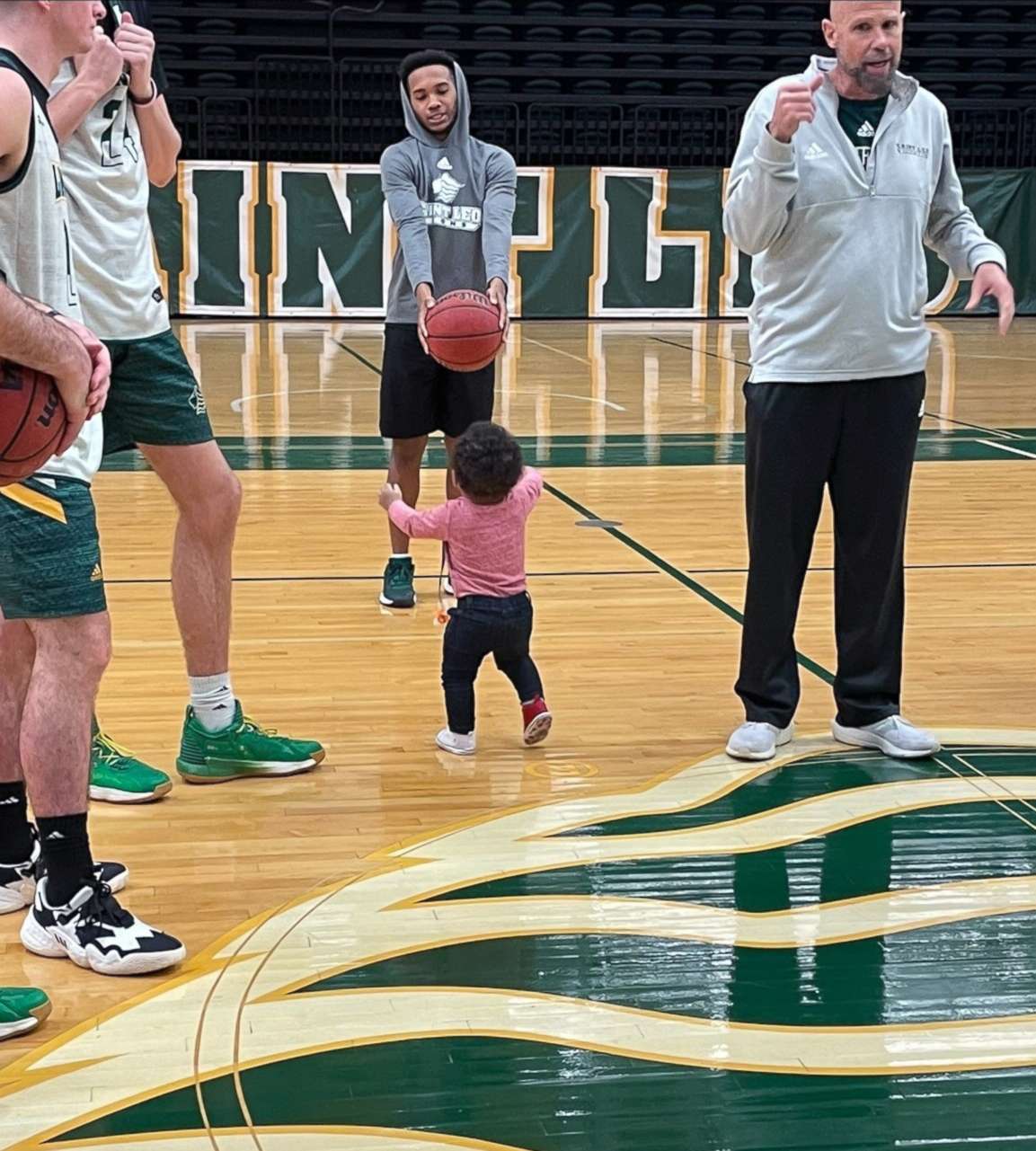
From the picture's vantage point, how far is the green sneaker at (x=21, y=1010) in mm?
2719

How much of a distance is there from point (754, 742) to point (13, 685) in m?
1.79

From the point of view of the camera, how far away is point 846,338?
3.99 m

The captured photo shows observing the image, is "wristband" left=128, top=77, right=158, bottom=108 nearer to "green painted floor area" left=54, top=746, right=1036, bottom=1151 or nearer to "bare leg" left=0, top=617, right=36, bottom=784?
"bare leg" left=0, top=617, right=36, bottom=784

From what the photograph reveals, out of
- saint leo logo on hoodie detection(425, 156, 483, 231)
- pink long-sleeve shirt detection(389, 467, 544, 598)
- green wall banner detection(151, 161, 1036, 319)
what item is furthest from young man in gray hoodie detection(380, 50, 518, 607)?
green wall banner detection(151, 161, 1036, 319)

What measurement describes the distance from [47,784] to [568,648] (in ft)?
7.96

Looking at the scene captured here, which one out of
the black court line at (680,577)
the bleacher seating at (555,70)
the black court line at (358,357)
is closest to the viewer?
the black court line at (680,577)

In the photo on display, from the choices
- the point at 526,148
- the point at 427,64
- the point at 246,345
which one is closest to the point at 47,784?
the point at 427,64

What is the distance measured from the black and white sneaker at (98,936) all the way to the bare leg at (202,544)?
1.00 metres

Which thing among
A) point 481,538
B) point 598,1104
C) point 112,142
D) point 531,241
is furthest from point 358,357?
point 598,1104

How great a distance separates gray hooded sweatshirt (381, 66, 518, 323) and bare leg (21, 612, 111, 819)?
9.40 ft

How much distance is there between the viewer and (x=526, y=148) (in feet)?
60.5

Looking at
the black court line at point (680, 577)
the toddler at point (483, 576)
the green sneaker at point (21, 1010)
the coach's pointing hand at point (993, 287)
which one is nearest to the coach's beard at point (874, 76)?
the coach's pointing hand at point (993, 287)

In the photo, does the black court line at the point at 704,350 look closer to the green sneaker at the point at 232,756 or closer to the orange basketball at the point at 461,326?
the orange basketball at the point at 461,326

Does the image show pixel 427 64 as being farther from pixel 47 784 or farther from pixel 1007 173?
pixel 1007 173
